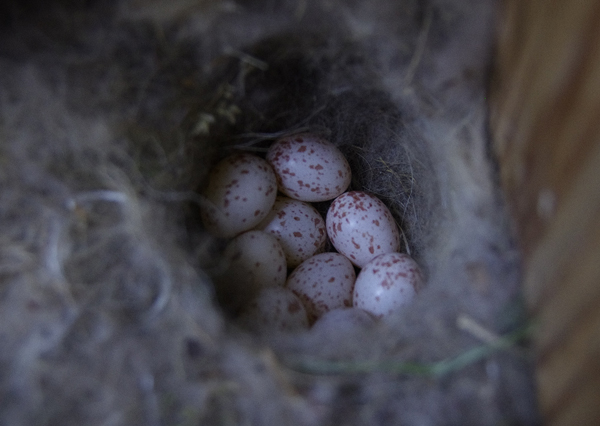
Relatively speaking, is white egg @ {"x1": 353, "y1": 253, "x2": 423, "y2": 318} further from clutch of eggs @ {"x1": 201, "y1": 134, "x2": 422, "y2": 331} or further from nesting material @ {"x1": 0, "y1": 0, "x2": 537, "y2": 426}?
nesting material @ {"x1": 0, "y1": 0, "x2": 537, "y2": 426}

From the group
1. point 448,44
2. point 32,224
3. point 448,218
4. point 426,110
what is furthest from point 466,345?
point 32,224

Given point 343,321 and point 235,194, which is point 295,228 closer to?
point 235,194

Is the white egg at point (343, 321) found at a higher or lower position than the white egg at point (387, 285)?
lower

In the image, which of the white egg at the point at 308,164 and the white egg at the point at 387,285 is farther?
the white egg at the point at 308,164

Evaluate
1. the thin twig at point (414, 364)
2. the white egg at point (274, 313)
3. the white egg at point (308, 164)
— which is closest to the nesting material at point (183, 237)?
the thin twig at point (414, 364)

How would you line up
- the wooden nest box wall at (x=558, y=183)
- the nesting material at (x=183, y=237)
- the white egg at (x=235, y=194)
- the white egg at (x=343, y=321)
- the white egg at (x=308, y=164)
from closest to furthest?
the wooden nest box wall at (x=558, y=183), the nesting material at (x=183, y=237), the white egg at (x=343, y=321), the white egg at (x=235, y=194), the white egg at (x=308, y=164)

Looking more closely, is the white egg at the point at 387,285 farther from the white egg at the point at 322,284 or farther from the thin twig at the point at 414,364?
the thin twig at the point at 414,364

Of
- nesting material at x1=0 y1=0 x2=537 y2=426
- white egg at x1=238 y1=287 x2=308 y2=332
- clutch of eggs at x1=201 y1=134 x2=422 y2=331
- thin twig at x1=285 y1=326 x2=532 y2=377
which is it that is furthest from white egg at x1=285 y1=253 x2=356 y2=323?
thin twig at x1=285 y1=326 x2=532 y2=377
